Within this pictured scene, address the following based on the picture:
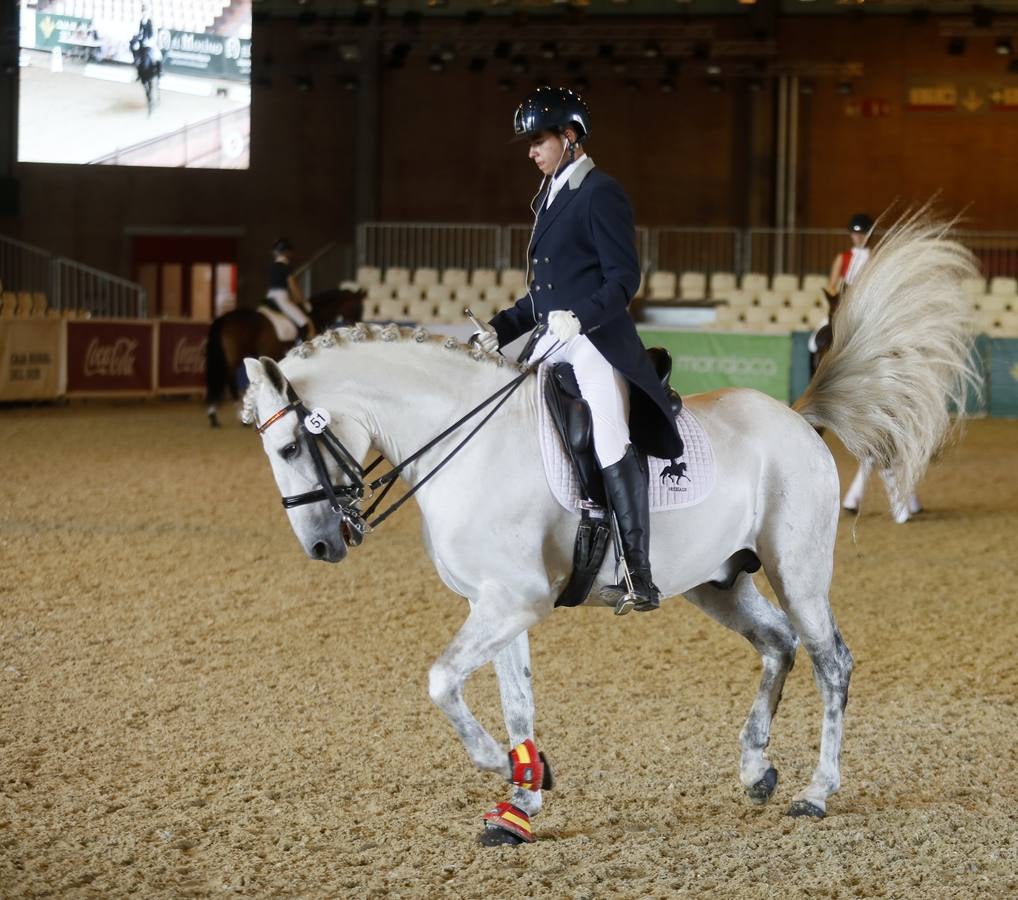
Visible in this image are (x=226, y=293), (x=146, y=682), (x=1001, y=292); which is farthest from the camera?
(x=226, y=293)

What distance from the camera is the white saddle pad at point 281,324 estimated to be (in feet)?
58.3

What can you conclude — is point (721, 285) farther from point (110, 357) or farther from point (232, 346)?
point (110, 357)

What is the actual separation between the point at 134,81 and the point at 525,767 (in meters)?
18.9

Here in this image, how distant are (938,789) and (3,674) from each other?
3888mm

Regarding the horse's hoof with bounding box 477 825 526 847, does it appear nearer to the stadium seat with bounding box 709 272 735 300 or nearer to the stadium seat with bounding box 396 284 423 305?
the stadium seat with bounding box 396 284 423 305

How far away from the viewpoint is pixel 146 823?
→ 4105 millimetres

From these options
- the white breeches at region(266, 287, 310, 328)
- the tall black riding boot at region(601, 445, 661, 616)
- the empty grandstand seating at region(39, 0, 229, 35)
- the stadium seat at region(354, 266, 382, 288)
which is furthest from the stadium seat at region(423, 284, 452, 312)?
the tall black riding boot at region(601, 445, 661, 616)

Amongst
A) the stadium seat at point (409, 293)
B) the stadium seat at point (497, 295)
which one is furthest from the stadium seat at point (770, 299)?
the stadium seat at point (409, 293)

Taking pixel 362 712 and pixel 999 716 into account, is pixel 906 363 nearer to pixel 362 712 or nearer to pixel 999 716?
pixel 999 716

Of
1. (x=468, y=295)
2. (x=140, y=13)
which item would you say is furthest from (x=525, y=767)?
(x=468, y=295)

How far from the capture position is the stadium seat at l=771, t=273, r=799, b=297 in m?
22.9

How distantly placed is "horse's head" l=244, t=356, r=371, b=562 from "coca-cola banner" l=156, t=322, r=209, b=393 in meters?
17.9

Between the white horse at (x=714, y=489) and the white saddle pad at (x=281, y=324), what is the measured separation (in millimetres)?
13241

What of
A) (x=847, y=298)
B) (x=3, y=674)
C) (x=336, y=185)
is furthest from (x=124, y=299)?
(x=847, y=298)
